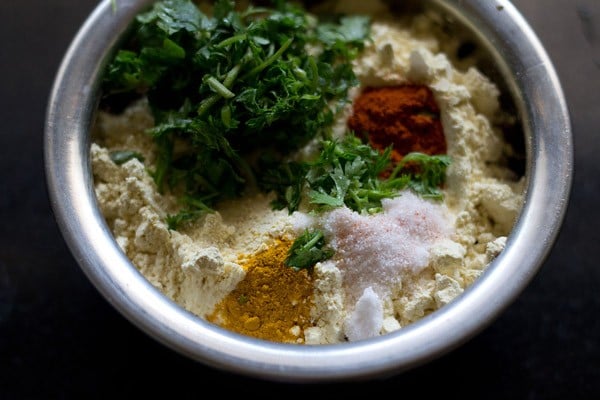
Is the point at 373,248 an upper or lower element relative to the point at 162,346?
upper

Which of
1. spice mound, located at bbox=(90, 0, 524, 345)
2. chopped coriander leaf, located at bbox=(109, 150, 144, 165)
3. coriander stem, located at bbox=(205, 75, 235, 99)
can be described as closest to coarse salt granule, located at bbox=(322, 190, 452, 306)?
spice mound, located at bbox=(90, 0, 524, 345)

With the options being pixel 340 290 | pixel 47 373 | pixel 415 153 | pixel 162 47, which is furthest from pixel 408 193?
pixel 47 373

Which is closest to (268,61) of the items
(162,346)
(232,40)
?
(232,40)

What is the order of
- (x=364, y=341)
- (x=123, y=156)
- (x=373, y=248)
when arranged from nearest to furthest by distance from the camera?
(x=364, y=341), (x=373, y=248), (x=123, y=156)

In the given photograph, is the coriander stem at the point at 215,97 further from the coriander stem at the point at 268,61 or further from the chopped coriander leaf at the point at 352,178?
the chopped coriander leaf at the point at 352,178

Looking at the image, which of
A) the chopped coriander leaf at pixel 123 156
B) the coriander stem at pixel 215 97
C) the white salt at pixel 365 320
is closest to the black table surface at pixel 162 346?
the white salt at pixel 365 320

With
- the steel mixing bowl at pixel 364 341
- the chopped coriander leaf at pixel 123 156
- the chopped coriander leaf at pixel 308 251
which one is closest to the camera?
the steel mixing bowl at pixel 364 341

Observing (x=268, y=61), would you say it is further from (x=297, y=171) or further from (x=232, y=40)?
(x=297, y=171)
